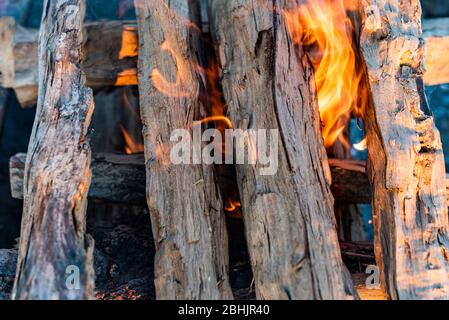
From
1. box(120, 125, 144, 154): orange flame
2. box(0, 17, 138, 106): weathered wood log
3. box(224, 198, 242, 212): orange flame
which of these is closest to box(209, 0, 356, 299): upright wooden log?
box(224, 198, 242, 212): orange flame

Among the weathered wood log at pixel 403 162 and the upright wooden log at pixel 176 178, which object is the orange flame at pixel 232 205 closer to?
the upright wooden log at pixel 176 178

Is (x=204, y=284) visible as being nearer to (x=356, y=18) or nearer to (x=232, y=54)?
(x=232, y=54)

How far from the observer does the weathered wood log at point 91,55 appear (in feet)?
12.0

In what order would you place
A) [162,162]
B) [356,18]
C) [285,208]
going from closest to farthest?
[285,208] < [162,162] < [356,18]

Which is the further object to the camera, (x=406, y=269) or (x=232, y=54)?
(x=232, y=54)

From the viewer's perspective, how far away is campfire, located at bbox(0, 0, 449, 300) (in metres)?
2.40

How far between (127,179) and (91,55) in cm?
92

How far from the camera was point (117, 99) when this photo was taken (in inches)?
175

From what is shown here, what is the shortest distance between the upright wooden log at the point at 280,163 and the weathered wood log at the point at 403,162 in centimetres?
24

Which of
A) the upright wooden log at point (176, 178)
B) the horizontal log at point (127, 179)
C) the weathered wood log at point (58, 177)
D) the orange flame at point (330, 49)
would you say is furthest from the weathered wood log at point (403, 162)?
the weathered wood log at point (58, 177)

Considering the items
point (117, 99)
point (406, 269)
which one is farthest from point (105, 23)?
point (406, 269)

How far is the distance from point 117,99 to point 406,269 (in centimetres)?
270

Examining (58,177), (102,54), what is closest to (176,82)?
(58,177)

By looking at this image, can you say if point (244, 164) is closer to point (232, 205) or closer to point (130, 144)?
point (232, 205)
